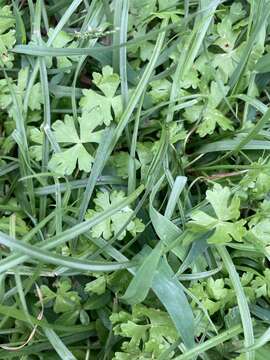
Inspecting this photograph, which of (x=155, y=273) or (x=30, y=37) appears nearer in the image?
(x=155, y=273)

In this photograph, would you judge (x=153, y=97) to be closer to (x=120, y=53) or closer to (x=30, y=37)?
(x=120, y=53)

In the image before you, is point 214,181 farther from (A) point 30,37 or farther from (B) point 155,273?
(A) point 30,37


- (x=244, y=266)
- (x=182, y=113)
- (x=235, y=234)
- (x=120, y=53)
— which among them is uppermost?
(x=120, y=53)

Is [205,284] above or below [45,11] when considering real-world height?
below

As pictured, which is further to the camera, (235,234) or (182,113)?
(182,113)

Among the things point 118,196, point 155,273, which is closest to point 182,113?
point 118,196

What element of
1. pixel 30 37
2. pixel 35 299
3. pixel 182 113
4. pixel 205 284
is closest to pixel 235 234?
pixel 205 284
